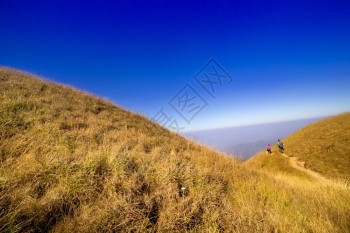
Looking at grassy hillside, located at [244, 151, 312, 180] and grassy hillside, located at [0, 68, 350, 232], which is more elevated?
grassy hillside, located at [0, 68, 350, 232]

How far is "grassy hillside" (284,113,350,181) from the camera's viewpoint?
1761cm

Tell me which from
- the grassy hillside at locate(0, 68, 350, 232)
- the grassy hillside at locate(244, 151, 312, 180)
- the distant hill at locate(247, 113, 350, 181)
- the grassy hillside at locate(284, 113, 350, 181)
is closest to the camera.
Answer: the grassy hillside at locate(0, 68, 350, 232)

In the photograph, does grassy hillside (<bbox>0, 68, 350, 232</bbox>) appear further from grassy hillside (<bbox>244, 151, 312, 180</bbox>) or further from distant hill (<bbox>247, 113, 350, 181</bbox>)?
grassy hillside (<bbox>244, 151, 312, 180</bbox>)

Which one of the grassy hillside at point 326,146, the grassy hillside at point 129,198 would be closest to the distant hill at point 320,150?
the grassy hillside at point 326,146

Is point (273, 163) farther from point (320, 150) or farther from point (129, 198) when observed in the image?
point (129, 198)

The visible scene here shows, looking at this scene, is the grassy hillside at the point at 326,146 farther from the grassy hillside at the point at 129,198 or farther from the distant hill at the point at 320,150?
the grassy hillside at the point at 129,198

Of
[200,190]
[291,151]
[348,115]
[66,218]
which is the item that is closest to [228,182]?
[200,190]

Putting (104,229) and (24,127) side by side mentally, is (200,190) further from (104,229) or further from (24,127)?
(24,127)

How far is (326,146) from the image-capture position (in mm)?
20703

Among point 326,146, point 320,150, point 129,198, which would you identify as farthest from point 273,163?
point 129,198

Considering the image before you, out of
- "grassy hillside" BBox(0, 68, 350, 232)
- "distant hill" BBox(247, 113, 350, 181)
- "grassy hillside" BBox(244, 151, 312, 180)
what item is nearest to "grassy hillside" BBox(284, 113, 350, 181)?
"distant hill" BBox(247, 113, 350, 181)

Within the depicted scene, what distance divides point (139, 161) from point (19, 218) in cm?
271

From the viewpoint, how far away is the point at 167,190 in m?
3.80

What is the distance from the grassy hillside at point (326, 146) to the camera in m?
17.6
